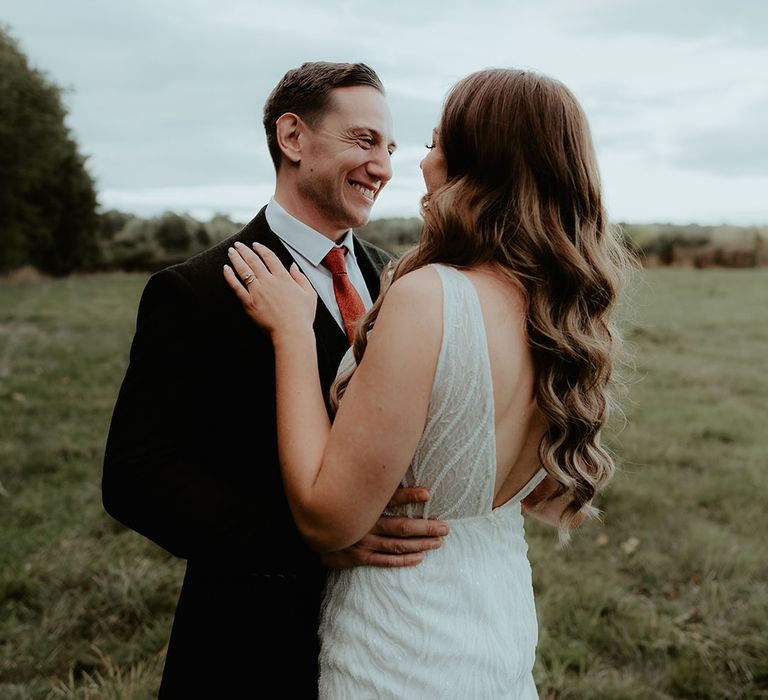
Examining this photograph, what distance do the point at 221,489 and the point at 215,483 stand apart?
24 millimetres

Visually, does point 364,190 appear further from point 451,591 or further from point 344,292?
point 451,591

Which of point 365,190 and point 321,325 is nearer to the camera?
point 321,325

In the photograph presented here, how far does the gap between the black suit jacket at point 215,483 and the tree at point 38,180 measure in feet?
60.6

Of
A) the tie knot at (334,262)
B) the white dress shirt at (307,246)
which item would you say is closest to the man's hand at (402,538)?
the white dress shirt at (307,246)

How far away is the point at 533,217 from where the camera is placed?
1845mm

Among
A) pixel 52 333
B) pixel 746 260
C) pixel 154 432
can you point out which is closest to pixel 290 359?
pixel 154 432

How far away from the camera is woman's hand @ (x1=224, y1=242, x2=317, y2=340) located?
206 cm

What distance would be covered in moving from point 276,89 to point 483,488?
1.64 meters

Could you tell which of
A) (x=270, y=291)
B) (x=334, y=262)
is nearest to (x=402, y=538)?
(x=270, y=291)

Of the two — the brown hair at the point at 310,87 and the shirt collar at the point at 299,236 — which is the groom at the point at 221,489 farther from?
the brown hair at the point at 310,87

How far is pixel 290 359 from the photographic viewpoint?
198cm

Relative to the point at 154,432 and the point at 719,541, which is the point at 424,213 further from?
the point at 719,541

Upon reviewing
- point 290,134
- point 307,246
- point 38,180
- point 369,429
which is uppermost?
point 38,180

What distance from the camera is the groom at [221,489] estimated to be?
6.61ft
